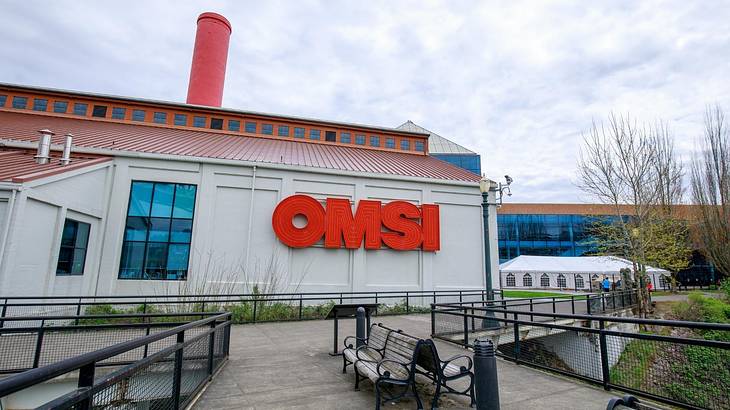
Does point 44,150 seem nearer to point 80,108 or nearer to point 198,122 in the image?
point 198,122

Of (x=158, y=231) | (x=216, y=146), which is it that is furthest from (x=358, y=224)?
(x=216, y=146)

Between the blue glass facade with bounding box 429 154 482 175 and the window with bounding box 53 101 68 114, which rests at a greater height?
the blue glass facade with bounding box 429 154 482 175

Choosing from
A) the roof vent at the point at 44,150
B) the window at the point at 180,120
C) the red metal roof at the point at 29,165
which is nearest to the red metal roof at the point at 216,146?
the window at the point at 180,120

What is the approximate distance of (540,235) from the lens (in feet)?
192

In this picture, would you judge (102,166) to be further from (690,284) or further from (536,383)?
(690,284)

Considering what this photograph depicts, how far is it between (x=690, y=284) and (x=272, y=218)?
59.0 meters

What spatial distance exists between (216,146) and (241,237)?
6.18m

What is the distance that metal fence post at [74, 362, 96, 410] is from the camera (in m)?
2.47

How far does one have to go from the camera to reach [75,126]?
20.2m

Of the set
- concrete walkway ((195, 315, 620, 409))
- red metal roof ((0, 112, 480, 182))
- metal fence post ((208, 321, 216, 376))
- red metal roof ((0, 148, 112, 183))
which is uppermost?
red metal roof ((0, 112, 480, 182))

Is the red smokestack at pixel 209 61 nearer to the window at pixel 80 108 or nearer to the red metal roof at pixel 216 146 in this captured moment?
the window at pixel 80 108

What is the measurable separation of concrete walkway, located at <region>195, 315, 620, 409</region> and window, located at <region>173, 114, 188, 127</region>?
18.8 metres

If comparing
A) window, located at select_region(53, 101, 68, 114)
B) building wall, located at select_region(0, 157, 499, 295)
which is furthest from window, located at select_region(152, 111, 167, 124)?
building wall, located at select_region(0, 157, 499, 295)

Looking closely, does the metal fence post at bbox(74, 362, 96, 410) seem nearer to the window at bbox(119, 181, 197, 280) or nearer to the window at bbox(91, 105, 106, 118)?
the window at bbox(119, 181, 197, 280)
